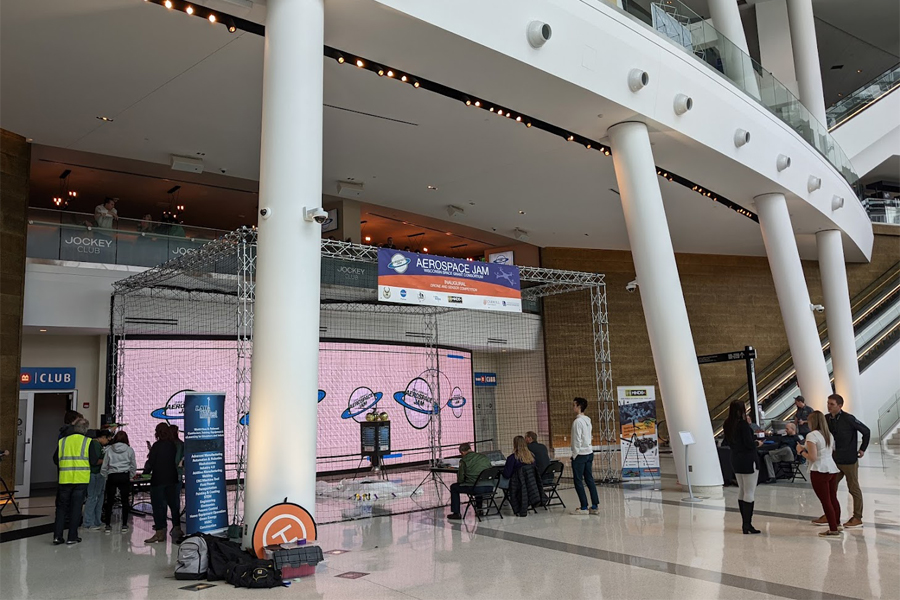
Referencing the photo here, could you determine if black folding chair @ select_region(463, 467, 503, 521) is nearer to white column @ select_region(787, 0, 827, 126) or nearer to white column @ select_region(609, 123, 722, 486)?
white column @ select_region(609, 123, 722, 486)

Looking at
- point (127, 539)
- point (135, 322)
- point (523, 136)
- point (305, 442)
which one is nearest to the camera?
point (305, 442)

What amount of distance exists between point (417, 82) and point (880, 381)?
17.5 meters

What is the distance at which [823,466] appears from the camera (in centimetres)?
703

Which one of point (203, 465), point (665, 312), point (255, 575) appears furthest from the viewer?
point (665, 312)

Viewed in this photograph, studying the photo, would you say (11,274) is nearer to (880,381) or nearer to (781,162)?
(781,162)

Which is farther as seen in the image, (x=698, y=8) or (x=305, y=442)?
(x=698, y=8)

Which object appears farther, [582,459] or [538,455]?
[538,455]

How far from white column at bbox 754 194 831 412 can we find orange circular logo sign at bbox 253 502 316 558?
1289 centimetres

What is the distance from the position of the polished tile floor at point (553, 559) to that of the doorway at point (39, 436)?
4188 millimetres

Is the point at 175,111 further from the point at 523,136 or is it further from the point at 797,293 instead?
the point at 797,293

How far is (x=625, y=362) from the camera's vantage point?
872 inches

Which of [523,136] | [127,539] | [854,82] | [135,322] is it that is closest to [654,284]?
[523,136]

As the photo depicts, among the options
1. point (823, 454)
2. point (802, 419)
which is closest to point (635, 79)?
point (823, 454)

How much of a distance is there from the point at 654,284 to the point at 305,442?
6776 millimetres
